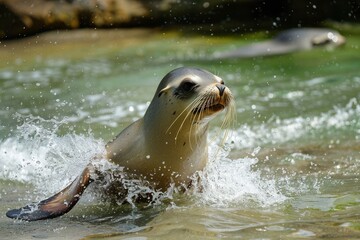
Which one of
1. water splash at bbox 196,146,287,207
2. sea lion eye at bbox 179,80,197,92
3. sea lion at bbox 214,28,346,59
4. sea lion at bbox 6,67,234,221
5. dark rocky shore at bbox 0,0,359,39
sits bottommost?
water splash at bbox 196,146,287,207

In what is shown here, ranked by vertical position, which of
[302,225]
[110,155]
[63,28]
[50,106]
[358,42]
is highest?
[63,28]

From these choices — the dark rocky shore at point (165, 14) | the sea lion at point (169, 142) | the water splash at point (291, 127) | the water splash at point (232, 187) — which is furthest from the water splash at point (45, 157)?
the dark rocky shore at point (165, 14)

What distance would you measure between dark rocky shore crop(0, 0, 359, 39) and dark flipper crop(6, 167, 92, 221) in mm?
8748

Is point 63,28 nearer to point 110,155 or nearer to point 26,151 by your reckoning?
point 26,151

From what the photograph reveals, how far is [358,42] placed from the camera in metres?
13.3

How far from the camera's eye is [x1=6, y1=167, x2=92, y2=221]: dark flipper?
15.5 feet

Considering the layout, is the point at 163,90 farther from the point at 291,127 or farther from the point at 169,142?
the point at 291,127

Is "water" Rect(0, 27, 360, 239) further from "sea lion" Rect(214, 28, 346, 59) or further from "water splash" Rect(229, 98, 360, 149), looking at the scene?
"sea lion" Rect(214, 28, 346, 59)

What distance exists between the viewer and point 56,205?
16.0ft

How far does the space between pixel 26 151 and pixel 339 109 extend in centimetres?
313

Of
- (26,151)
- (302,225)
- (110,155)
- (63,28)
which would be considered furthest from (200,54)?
(302,225)

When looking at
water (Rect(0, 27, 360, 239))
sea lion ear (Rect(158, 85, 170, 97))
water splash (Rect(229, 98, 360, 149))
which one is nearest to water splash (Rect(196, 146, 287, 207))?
water (Rect(0, 27, 360, 239))

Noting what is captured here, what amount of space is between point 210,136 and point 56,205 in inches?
111

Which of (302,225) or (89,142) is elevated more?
(89,142)
